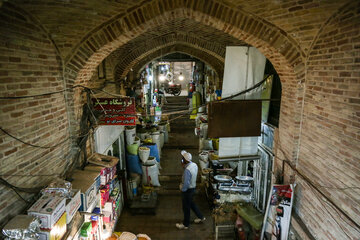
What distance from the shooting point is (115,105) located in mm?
5492

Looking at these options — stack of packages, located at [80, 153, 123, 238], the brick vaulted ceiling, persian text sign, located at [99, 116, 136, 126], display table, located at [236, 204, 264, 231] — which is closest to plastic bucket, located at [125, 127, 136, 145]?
stack of packages, located at [80, 153, 123, 238]

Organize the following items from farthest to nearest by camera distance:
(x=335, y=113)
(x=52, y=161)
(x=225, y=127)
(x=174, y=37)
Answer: (x=174, y=37) → (x=225, y=127) → (x=52, y=161) → (x=335, y=113)

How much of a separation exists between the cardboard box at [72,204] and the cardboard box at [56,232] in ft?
0.44

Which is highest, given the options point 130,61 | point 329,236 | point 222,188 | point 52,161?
point 130,61

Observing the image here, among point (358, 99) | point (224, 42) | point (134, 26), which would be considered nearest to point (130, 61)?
point (224, 42)

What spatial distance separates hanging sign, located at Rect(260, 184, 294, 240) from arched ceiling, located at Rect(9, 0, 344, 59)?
8.48ft

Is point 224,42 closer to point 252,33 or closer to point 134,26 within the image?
point 252,33

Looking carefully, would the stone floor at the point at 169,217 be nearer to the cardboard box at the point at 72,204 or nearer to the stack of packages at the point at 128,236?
the stack of packages at the point at 128,236

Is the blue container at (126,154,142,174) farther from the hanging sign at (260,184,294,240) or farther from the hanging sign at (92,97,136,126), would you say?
the hanging sign at (260,184,294,240)

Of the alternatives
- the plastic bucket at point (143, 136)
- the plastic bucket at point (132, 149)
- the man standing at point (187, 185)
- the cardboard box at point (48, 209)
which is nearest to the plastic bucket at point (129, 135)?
the plastic bucket at point (132, 149)

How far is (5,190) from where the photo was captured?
10.4 feet

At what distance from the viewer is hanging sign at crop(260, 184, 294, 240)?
4680mm

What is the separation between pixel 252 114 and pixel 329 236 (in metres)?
2.71

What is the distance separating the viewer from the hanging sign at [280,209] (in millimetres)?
4680
